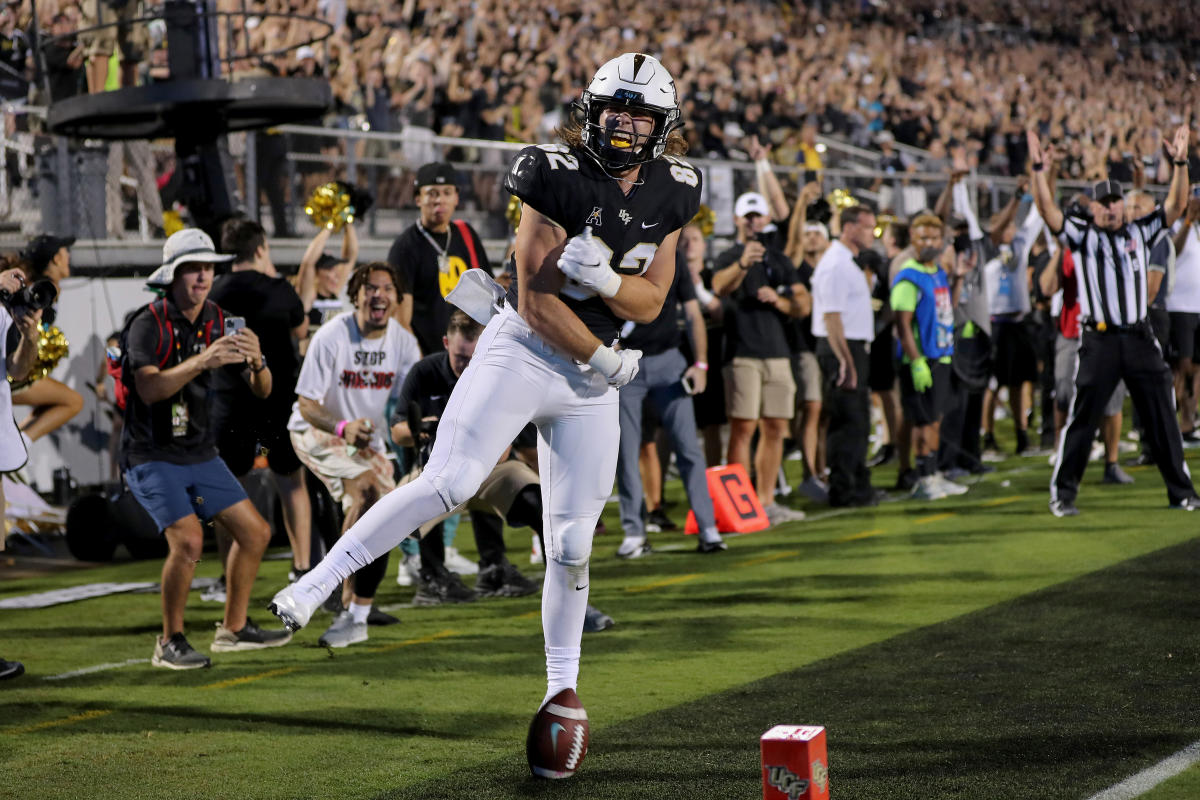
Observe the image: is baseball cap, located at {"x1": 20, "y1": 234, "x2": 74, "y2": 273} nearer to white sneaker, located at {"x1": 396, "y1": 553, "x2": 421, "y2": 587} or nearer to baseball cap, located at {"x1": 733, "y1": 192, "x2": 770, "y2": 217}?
white sneaker, located at {"x1": 396, "y1": 553, "x2": 421, "y2": 587}

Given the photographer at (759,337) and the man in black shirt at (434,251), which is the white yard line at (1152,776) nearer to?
the man in black shirt at (434,251)

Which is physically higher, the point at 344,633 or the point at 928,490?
the point at 344,633

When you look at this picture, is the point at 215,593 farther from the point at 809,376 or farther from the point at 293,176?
the point at 293,176

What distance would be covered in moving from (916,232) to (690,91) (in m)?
9.47

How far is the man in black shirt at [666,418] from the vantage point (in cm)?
907

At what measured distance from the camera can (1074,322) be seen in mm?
11375

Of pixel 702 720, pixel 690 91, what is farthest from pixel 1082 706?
pixel 690 91

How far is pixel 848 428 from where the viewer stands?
A: 35.4 feet

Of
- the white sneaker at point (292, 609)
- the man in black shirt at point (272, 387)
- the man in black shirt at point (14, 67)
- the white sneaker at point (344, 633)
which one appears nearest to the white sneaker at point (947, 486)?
the man in black shirt at point (272, 387)

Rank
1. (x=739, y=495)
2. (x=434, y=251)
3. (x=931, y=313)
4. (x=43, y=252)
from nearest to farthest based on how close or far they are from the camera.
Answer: (x=43, y=252) → (x=434, y=251) → (x=739, y=495) → (x=931, y=313)

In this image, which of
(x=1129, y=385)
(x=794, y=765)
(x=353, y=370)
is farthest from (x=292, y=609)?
(x=1129, y=385)

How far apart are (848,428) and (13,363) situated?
6014mm

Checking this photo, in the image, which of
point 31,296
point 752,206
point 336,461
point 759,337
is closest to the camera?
point 31,296

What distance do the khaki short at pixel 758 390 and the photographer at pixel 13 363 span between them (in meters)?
5.12
